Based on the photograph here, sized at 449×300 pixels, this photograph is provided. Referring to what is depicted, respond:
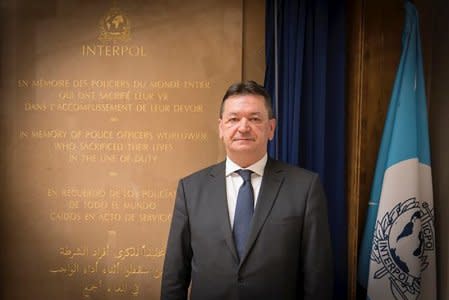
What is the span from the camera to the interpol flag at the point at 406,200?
203 centimetres

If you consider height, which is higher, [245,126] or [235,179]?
[245,126]

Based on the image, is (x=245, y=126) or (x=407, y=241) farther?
(x=407, y=241)

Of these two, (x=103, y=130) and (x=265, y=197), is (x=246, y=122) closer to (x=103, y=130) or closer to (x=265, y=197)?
(x=265, y=197)

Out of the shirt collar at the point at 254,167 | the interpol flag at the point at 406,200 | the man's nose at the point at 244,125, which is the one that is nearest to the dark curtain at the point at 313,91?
the interpol flag at the point at 406,200

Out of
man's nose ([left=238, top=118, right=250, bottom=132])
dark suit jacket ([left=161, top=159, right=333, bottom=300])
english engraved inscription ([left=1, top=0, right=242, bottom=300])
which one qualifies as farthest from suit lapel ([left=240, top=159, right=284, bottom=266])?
english engraved inscription ([left=1, top=0, right=242, bottom=300])

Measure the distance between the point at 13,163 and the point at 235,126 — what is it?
154 cm

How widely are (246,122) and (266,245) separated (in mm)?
493

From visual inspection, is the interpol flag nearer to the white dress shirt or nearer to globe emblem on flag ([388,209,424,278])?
globe emblem on flag ([388,209,424,278])

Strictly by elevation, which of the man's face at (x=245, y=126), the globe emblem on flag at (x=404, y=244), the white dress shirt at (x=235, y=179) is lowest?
the globe emblem on flag at (x=404, y=244)

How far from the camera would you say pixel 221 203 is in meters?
1.63

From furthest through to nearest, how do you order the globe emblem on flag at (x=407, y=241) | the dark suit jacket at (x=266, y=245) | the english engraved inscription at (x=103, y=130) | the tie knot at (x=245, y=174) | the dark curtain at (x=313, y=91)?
the english engraved inscription at (x=103, y=130) → the dark curtain at (x=313, y=91) → the globe emblem on flag at (x=407, y=241) → the tie knot at (x=245, y=174) → the dark suit jacket at (x=266, y=245)

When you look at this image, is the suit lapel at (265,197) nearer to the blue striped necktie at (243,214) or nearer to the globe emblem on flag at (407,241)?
the blue striped necktie at (243,214)

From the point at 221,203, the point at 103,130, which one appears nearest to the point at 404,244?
the point at 221,203

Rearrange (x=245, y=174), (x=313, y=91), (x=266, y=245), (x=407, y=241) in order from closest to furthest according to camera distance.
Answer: (x=266, y=245)
(x=245, y=174)
(x=407, y=241)
(x=313, y=91)
